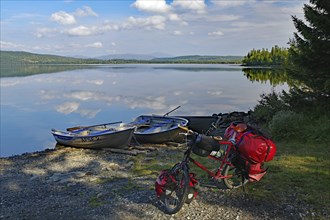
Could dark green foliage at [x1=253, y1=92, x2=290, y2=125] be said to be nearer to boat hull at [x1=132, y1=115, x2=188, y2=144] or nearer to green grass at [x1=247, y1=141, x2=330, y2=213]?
boat hull at [x1=132, y1=115, x2=188, y2=144]

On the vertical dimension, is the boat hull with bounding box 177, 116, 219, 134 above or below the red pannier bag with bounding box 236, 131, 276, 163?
below

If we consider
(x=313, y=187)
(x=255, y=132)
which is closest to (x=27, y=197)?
(x=255, y=132)

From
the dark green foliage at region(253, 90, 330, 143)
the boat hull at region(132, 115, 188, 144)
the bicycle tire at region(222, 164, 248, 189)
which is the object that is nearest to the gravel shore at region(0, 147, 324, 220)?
the bicycle tire at region(222, 164, 248, 189)

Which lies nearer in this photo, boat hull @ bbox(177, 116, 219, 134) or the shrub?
the shrub

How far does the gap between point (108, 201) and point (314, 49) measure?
330 inches

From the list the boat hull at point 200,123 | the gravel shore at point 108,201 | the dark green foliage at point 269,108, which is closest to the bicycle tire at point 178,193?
the gravel shore at point 108,201

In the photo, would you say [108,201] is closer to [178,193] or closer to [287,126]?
[178,193]

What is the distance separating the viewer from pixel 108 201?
19.5ft

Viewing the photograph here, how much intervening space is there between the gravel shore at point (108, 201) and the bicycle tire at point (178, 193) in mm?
142

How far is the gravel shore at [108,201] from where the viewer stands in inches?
197

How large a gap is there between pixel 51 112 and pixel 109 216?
25159 mm

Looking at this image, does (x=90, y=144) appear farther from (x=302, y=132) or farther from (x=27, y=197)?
(x=302, y=132)

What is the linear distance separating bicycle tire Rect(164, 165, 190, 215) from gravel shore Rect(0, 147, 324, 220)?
0.14 m

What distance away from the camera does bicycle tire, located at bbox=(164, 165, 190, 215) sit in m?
4.86
